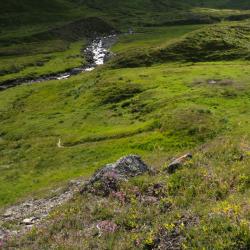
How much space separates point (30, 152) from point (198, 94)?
2368 centimetres

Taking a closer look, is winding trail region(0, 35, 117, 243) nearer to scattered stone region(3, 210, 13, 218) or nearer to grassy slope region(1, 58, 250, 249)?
scattered stone region(3, 210, 13, 218)

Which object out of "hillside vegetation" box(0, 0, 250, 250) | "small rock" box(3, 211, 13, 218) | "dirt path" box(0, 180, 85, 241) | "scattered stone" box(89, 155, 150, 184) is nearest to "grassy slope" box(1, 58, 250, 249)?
"hillside vegetation" box(0, 0, 250, 250)

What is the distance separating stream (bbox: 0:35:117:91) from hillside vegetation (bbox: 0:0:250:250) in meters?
2.78

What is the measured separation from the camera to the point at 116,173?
27.2 meters

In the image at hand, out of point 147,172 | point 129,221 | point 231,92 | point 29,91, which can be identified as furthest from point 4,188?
point 29,91

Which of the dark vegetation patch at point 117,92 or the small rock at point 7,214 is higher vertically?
the small rock at point 7,214

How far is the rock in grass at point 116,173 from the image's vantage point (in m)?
26.2

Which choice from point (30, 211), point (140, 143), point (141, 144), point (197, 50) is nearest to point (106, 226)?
point (30, 211)

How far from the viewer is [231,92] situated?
64688 millimetres

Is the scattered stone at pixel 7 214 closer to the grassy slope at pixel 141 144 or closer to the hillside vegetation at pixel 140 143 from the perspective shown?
the hillside vegetation at pixel 140 143

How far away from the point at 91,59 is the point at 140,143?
9043 centimetres

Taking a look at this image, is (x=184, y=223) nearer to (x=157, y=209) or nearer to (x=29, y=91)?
(x=157, y=209)

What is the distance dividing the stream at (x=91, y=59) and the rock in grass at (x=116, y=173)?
8706 centimetres

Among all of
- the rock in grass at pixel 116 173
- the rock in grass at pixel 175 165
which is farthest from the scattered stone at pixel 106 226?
the rock in grass at pixel 175 165
